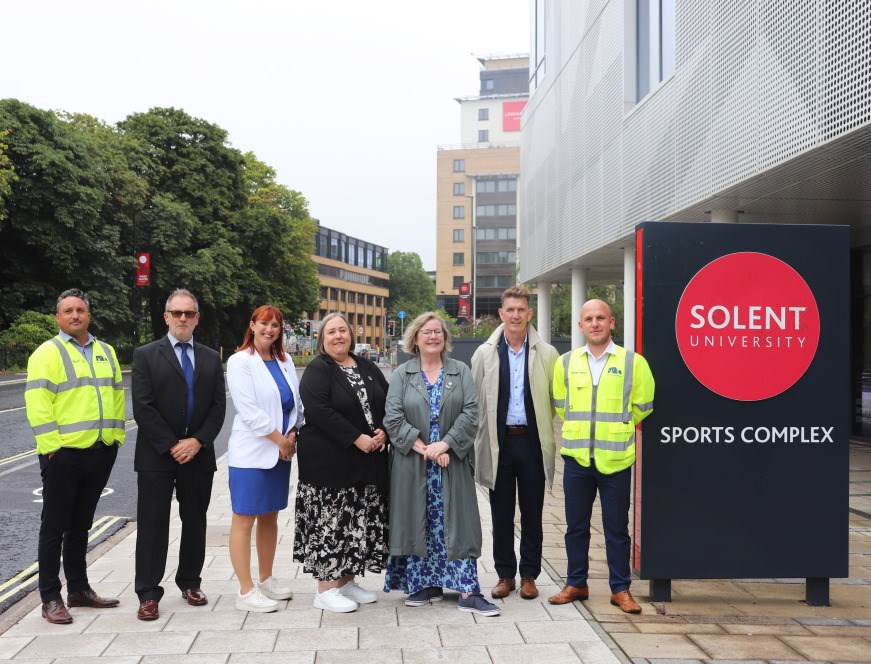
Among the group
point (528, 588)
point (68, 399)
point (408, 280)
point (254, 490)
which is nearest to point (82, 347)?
point (68, 399)

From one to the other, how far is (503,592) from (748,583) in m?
1.74

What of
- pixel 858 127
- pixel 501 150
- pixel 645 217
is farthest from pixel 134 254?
pixel 501 150

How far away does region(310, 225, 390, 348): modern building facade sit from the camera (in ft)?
344

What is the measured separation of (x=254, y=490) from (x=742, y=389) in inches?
120

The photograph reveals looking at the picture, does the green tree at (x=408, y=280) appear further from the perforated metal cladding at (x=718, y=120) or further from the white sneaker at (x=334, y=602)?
the white sneaker at (x=334, y=602)

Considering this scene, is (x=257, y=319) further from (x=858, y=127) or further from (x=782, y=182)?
(x=782, y=182)

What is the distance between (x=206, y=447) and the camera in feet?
17.5

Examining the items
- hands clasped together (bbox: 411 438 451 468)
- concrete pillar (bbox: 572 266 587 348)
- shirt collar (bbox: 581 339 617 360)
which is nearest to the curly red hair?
hands clasped together (bbox: 411 438 451 468)

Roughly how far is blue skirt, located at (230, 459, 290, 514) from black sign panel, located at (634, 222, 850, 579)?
2246 mm

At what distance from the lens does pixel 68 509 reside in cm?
510

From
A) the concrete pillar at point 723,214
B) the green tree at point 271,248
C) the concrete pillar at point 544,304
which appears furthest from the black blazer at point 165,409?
the green tree at point 271,248

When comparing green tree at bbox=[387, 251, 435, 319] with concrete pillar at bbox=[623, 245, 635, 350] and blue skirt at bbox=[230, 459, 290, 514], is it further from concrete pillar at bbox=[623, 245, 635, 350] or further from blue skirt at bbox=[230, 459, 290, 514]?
blue skirt at bbox=[230, 459, 290, 514]

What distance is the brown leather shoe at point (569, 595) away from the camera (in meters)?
5.25

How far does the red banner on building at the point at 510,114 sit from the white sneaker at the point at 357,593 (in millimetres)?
107689
